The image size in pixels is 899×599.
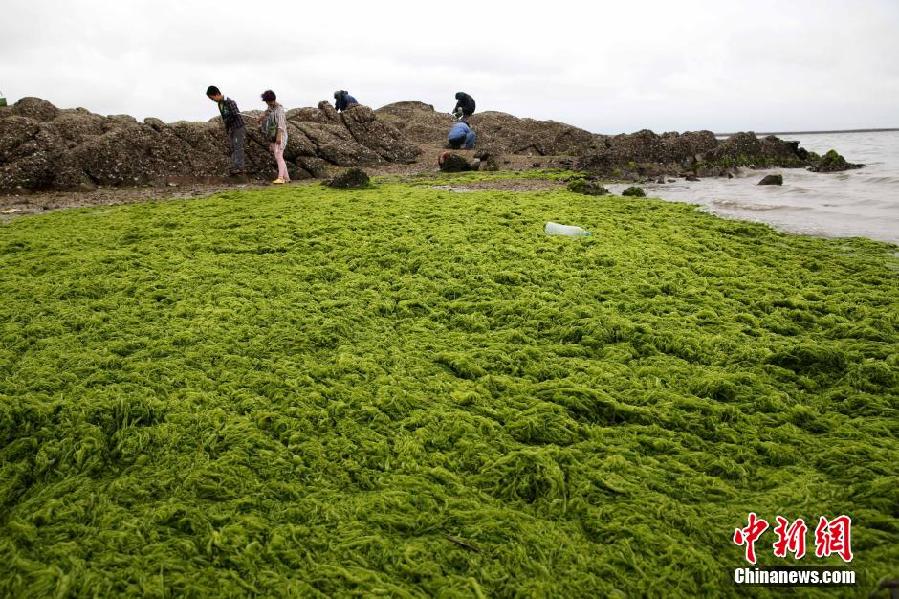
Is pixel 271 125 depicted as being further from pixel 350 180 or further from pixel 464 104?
pixel 464 104

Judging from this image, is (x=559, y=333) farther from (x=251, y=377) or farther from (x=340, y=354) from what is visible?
(x=251, y=377)

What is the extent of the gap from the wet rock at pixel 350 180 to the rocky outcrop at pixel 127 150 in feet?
9.29

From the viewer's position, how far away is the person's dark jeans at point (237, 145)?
1038cm

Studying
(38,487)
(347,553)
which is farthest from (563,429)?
(38,487)

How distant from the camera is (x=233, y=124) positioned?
33.9ft

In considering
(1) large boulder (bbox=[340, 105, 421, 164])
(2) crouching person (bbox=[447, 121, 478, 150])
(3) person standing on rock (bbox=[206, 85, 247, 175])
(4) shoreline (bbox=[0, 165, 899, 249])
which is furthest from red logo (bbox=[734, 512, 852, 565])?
(2) crouching person (bbox=[447, 121, 478, 150])

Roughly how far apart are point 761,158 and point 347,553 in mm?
20389

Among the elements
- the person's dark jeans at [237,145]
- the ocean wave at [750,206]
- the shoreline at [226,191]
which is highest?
the person's dark jeans at [237,145]

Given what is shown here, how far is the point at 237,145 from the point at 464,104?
9.76 meters

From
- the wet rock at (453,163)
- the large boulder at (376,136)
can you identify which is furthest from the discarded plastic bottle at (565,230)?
the large boulder at (376,136)

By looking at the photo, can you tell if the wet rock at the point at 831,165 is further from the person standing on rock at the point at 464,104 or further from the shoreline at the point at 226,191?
the person standing on rock at the point at 464,104

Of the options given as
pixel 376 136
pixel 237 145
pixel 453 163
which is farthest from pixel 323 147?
pixel 453 163

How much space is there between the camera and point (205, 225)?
620 centimetres

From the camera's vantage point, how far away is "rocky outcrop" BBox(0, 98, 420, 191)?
370 inches
